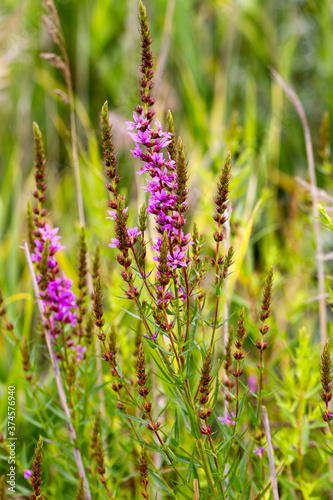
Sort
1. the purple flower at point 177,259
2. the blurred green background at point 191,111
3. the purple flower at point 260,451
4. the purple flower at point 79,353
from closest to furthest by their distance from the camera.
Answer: the purple flower at point 177,259 → the purple flower at point 260,451 → the purple flower at point 79,353 → the blurred green background at point 191,111

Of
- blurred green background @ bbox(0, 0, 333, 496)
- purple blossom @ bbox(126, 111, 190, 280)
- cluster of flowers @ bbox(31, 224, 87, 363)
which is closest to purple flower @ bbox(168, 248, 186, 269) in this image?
purple blossom @ bbox(126, 111, 190, 280)

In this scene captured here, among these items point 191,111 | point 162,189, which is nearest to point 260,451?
point 162,189

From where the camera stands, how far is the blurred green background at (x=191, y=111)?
1703 millimetres

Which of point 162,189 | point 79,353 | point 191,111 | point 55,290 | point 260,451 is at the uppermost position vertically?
point 191,111

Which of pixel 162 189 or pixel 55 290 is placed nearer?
pixel 162 189

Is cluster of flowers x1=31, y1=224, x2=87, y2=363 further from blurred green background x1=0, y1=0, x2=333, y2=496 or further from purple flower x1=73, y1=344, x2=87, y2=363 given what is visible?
blurred green background x1=0, y1=0, x2=333, y2=496

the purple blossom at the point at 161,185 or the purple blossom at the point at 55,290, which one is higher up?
the purple blossom at the point at 161,185

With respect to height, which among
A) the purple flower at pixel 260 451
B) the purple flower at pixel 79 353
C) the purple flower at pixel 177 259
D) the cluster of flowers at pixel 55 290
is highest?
the purple flower at pixel 177 259

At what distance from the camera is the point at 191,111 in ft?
6.91

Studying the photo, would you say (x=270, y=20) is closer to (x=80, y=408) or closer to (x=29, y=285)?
(x=29, y=285)

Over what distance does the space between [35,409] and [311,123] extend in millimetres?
2502

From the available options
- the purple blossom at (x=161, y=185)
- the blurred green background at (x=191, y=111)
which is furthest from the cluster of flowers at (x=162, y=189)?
the blurred green background at (x=191, y=111)

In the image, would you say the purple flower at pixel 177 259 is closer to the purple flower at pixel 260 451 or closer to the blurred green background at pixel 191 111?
the purple flower at pixel 260 451

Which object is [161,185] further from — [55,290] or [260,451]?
[260,451]
